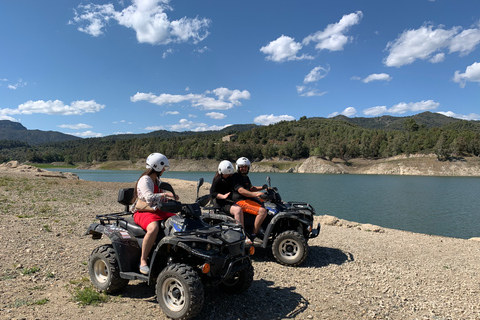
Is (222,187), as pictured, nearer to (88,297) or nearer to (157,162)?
(157,162)

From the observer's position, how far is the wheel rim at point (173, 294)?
3.98 m

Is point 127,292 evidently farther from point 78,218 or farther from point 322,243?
point 78,218

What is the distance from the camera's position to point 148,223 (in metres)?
4.46

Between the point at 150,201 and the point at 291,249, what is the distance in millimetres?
3834

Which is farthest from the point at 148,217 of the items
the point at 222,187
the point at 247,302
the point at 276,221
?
the point at 276,221

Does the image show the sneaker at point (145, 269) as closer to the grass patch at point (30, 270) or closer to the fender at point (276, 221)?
the grass patch at point (30, 270)

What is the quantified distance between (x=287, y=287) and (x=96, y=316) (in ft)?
10.4

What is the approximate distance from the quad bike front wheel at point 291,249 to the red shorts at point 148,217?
9.96 feet

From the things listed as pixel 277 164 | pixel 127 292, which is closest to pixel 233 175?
pixel 127 292

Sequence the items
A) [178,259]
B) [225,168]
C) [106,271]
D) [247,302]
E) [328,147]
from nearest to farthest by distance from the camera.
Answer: [178,259] → [247,302] → [106,271] → [225,168] → [328,147]

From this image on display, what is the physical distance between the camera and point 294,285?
5582 mm

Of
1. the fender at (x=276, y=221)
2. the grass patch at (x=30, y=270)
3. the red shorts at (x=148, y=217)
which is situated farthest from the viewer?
the fender at (x=276, y=221)

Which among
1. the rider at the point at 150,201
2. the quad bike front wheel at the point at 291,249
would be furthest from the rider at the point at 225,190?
the rider at the point at 150,201

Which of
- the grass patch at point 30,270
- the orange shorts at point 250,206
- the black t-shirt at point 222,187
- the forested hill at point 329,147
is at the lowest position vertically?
the grass patch at point 30,270
